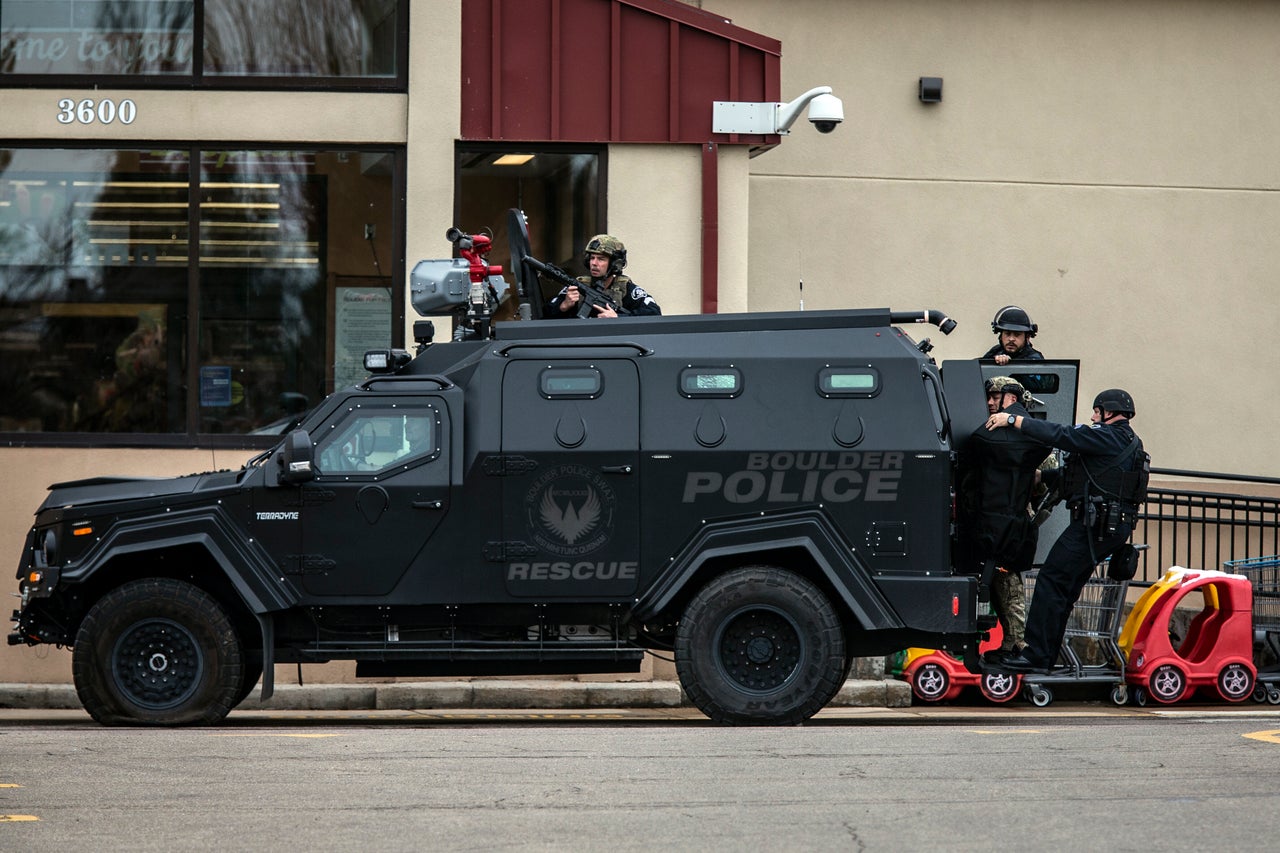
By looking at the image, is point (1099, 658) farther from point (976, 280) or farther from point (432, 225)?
point (432, 225)

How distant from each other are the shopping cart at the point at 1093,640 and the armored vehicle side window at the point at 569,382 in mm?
4484

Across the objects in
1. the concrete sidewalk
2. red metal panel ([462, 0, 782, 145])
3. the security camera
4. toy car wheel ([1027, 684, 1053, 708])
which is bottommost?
the concrete sidewalk

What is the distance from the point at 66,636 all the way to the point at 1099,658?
8.00 m

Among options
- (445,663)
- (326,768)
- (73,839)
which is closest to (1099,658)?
(445,663)

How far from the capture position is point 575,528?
34.0ft

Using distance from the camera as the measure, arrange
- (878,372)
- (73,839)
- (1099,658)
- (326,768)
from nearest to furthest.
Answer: (73,839) < (326,768) < (878,372) < (1099,658)

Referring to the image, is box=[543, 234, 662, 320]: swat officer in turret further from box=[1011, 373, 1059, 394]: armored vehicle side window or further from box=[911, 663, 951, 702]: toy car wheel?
box=[911, 663, 951, 702]: toy car wheel

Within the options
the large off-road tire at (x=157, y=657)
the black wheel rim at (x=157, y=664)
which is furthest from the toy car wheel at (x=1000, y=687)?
the black wheel rim at (x=157, y=664)

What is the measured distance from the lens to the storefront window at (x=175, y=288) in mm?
14422

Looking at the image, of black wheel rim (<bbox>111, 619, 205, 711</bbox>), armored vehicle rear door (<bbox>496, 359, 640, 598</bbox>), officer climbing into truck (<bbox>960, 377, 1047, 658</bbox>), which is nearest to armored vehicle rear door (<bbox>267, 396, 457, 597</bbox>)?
armored vehicle rear door (<bbox>496, 359, 640, 598</bbox>)

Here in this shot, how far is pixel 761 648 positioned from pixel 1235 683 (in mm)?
5013

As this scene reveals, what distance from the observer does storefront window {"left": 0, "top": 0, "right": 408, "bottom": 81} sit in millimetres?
14492

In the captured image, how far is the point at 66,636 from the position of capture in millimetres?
10727

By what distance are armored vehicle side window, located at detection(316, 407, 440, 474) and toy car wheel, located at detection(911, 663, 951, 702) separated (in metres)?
4.79
